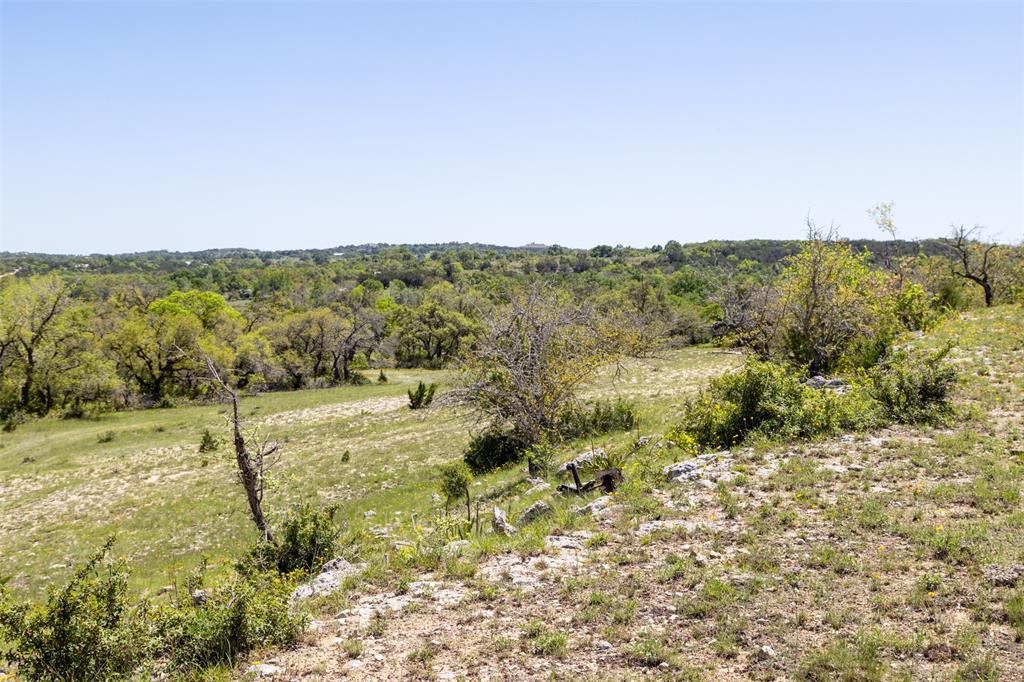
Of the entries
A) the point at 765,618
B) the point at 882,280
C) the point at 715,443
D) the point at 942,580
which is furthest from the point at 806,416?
the point at 882,280

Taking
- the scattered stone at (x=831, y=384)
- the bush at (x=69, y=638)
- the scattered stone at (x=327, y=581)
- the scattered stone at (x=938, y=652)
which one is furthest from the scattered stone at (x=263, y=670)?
the scattered stone at (x=831, y=384)

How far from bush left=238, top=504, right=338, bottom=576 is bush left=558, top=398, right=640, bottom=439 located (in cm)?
→ 1118

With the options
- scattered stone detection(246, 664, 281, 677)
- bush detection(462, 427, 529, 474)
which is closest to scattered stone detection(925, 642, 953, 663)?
scattered stone detection(246, 664, 281, 677)

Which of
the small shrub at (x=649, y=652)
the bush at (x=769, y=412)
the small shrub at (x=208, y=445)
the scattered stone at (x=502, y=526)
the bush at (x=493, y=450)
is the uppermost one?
the bush at (x=769, y=412)

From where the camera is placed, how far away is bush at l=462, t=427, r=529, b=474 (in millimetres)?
21688

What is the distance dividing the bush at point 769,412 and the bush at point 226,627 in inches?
407

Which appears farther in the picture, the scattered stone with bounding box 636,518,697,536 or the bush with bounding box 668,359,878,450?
the bush with bounding box 668,359,878,450

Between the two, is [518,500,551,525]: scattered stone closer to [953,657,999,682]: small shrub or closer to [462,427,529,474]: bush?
[953,657,999,682]: small shrub

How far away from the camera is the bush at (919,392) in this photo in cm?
1359

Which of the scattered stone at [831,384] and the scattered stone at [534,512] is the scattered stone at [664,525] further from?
the scattered stone at [831,384]

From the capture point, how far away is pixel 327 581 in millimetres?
9680

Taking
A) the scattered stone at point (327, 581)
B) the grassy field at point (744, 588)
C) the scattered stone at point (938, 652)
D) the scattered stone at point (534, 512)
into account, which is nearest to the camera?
the scattered stone at point (938, 652)

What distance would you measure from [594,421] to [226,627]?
1601cm

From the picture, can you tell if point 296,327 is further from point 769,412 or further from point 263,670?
point 263,670
